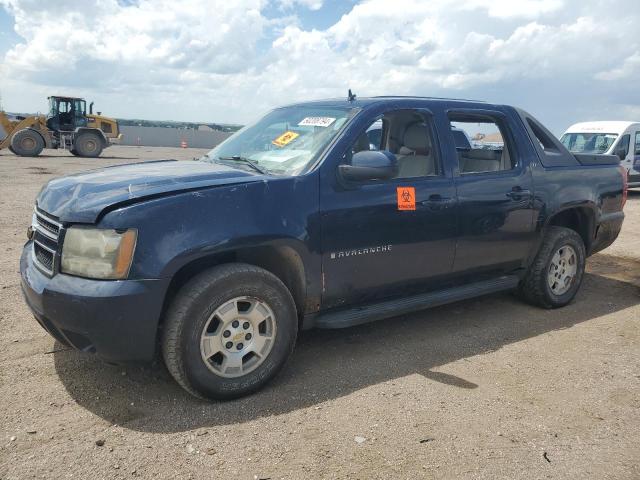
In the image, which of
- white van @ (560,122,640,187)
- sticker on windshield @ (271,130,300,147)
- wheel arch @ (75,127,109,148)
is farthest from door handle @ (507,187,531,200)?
wheel arch @ (75,127,109,148)

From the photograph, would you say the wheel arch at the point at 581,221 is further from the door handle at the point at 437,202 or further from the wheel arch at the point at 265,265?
the wheel arch at the point at 265,265

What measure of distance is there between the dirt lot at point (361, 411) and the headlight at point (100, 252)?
0.82 meters

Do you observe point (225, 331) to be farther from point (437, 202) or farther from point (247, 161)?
point (437, 202)

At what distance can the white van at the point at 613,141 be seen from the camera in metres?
14.8

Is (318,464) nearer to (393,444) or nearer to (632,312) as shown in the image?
(393,444)

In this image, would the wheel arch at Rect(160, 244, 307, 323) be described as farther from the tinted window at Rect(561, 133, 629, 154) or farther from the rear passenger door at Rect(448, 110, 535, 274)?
the tinted window at Rect(561, 133, 629, 154)

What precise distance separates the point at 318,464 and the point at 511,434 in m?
1.10

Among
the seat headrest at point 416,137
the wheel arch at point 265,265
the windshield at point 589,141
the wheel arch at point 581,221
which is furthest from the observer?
the windshield at point 589,141

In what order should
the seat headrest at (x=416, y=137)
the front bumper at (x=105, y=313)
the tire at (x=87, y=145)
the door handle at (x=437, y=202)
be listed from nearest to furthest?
the front bumper at (x=105, y=313) < the door handle at (x=437, y=202) < the seat headrest at (x=416, y=137) < the tire at (x=87, y=145)

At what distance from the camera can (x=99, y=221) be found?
2.86 meters

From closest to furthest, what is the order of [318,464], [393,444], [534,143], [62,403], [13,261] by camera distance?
[318,464] → [393,444] → [62,403] → [534,143] → [13,261]

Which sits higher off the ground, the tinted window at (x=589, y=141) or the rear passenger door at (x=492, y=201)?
the tinted window at (x=589, y=141)

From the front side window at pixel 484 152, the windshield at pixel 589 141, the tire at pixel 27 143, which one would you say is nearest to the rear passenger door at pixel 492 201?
the front side window at pixel 484 152

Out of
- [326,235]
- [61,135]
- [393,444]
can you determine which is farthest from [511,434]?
[61,135]
